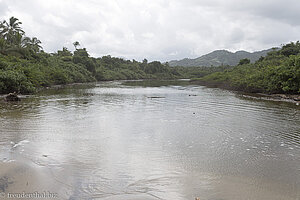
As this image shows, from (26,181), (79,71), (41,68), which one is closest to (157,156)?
(26,181)

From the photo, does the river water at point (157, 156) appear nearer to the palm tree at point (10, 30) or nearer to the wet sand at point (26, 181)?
the wet sand at point (26, 181)

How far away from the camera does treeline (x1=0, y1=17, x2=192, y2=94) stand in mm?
30758

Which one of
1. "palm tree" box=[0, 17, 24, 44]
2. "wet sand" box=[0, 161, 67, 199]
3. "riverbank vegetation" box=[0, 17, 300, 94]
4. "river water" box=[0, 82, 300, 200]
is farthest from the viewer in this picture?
"palm tree" box=[0, 17, 24, 44]

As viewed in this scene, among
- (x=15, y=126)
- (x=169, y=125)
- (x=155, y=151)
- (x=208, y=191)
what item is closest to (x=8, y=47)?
(x=15, y=126)

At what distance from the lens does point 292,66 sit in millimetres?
29375

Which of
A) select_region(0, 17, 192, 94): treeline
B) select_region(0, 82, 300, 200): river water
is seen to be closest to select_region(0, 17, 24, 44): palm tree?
select_region(0, 17, 192, 94): treeline

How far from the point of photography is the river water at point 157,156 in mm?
6168

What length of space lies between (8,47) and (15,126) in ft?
164

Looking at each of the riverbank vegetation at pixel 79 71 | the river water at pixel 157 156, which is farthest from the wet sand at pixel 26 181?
the riverbank vegetation at pixel 79 71

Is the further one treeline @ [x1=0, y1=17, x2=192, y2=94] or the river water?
treeline @ [x1=0, y1=17, x2=192, y2=94]

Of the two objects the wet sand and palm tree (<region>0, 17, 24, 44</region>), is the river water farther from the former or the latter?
palm tree (<region>0, 17, 24, 44</region>)

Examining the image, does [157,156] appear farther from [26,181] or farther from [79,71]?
[79,71]

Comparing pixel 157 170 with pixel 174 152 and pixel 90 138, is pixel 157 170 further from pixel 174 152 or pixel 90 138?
pixel 90 138

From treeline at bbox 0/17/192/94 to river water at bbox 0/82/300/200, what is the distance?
57.0ft
